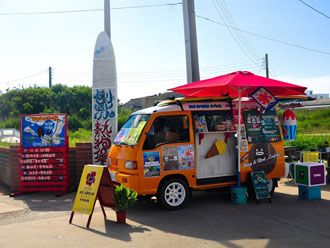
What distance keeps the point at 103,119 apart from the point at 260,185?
465 cm

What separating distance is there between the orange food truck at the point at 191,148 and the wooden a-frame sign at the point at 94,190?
507 millimetres

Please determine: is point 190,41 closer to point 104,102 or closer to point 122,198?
point 104,102

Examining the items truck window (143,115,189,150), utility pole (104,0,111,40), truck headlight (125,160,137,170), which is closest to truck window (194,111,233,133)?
truck window (143,115,189,150)

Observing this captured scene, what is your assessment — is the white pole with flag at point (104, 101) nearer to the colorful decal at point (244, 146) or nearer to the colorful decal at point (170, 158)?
the colorful decal at point (170, 158)

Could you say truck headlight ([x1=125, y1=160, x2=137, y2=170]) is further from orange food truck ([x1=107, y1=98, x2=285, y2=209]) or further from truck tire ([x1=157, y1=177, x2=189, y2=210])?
truck tire ([x1=157, y1=177, x2=189, y2=210])

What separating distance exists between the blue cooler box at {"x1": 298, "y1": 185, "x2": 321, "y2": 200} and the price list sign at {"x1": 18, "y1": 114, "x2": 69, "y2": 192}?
561 cm

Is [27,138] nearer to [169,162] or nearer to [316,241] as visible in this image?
[169,162]

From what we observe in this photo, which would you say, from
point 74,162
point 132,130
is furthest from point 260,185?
point 74,162

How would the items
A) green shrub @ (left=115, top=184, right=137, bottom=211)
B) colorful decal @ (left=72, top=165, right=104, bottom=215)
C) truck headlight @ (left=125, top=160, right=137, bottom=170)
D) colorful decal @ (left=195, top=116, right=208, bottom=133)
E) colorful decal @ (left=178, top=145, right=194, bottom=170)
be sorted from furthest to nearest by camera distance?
colorful decal @ (left=195, top=116, right=208, bottom=133)
colorful decal @ (left=178, top=145, right=194, bottom=170)
truck headlight @ (left=125, top=160, right=137, bottom=170)
colorful decal @ (left=72, top=165, right=104, bottom=215)
green shrub @ (left=115, top=184, right=137, bottom=211)

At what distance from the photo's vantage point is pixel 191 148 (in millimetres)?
8305

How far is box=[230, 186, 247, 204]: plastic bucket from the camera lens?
338 inches

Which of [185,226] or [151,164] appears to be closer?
[185,226]

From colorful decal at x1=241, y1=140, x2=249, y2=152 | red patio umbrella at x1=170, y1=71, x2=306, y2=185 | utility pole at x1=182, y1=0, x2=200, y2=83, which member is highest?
utility pole at x1=182, y1=0, x2=200, y2=83

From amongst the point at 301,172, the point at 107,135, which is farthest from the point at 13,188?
the point at 301,172
